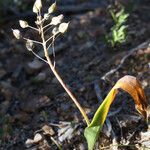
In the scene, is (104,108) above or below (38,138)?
above

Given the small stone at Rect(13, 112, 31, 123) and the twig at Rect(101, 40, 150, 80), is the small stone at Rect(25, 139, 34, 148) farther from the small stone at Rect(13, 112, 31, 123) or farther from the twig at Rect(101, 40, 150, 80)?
the twig at Rect(101, 40, 150, 80)

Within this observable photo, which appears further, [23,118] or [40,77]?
[40,77]

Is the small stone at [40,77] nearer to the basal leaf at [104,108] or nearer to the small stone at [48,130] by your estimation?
the small stone at [48,130]

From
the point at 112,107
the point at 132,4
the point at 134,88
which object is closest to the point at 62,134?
the point at 112,107

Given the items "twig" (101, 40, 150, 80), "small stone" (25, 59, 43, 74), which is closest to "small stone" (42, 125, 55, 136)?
"twig" (101, 40, 150, 80)

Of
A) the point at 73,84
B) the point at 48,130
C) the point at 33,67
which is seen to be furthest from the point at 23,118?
the point at 33,67

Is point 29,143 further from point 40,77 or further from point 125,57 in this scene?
point 125,57

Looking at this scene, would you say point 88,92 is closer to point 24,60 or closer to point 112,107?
point 112,107

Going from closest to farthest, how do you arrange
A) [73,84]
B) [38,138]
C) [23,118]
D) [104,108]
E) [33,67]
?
[104,108] < [38,138] < [23,118] < [73,84] < [33,67]

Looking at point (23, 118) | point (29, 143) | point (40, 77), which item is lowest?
point (29, 143)

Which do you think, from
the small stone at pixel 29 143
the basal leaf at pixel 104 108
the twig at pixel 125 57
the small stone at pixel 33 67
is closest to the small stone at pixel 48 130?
the small stone at pixel 29 143
